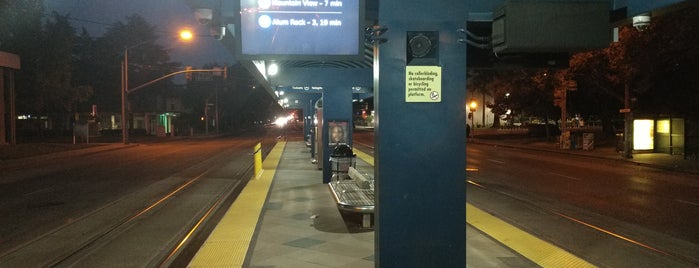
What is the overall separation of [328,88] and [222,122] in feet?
283

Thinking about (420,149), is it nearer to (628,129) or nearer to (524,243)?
(524,243)

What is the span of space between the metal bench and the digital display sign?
4.38 meters

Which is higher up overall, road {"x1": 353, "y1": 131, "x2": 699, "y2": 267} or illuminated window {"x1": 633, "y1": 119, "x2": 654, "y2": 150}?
illuminated window {"x1": 633, "y1": 119, "x2": 654, "y2": 150}

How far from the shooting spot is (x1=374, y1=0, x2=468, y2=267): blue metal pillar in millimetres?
4457

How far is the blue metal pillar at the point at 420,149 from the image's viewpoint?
4.46 m

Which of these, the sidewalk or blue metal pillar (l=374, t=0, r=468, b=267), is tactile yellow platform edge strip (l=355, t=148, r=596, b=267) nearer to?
the sidewalk

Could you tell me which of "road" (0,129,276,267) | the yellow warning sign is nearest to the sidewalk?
"road" (0,129,276,267)

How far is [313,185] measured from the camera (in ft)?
50.6

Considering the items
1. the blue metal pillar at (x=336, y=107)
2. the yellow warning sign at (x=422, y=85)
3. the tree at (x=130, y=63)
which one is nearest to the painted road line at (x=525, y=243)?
the yellow warning sign at (x=422, y=85)

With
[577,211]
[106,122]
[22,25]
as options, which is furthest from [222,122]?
[577,211]

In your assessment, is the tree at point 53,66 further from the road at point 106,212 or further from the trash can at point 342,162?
the trash can at point 342,162

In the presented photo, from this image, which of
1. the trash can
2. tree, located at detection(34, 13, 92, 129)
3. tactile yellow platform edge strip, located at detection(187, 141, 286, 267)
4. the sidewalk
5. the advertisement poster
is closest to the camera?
the sidewalk

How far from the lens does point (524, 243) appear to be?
8141 millimetres

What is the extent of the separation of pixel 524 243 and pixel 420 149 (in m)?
4.40
